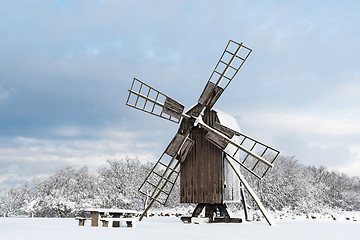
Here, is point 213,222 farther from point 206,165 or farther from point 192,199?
point 206,165

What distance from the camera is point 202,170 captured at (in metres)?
13.5

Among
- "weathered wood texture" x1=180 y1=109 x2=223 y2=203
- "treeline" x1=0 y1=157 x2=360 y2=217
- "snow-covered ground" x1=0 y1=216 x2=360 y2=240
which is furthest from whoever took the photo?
"treeline" x1=0 y1=157 x2=360 y2=217

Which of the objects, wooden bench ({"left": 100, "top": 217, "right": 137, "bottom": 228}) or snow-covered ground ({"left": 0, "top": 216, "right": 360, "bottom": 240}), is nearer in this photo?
snow-covered ground ({"left": 0, "top": 216, "right": 360, "bottom": 240})

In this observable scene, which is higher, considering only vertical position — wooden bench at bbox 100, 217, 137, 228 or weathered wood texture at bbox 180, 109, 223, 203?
weathered wood texture at bbox 180, 109, 223, 203

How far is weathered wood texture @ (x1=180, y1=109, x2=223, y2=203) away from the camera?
1321 cm

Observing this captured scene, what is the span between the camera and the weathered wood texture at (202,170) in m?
13.2

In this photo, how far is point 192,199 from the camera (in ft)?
44.3

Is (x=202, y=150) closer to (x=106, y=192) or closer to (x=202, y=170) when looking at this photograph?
(x=202, y=170)

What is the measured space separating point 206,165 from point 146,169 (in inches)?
687

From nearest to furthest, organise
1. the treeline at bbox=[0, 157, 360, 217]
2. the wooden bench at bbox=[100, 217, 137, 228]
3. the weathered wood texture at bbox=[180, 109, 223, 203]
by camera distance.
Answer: the wooden bench at bbox=[100, 217, 137, 228], the weathered wood texture at bbox=[180, 109, 223, 203], the treeline at bbox=[0, 157, 360, 217]

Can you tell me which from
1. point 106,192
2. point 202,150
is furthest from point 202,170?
point 106,192

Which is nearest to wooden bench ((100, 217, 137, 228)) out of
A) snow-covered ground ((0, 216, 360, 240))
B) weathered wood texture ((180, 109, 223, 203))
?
snow-covered ground ((0, 216, 360, 240))

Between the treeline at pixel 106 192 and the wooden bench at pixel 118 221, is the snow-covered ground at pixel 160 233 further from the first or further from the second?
Answer: the treeline at pixel 106 192

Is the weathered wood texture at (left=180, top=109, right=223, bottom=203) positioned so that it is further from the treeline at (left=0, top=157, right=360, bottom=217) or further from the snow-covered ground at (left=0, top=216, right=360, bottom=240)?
the treeline at (left=0, top=157, right=360, bottom=217)
